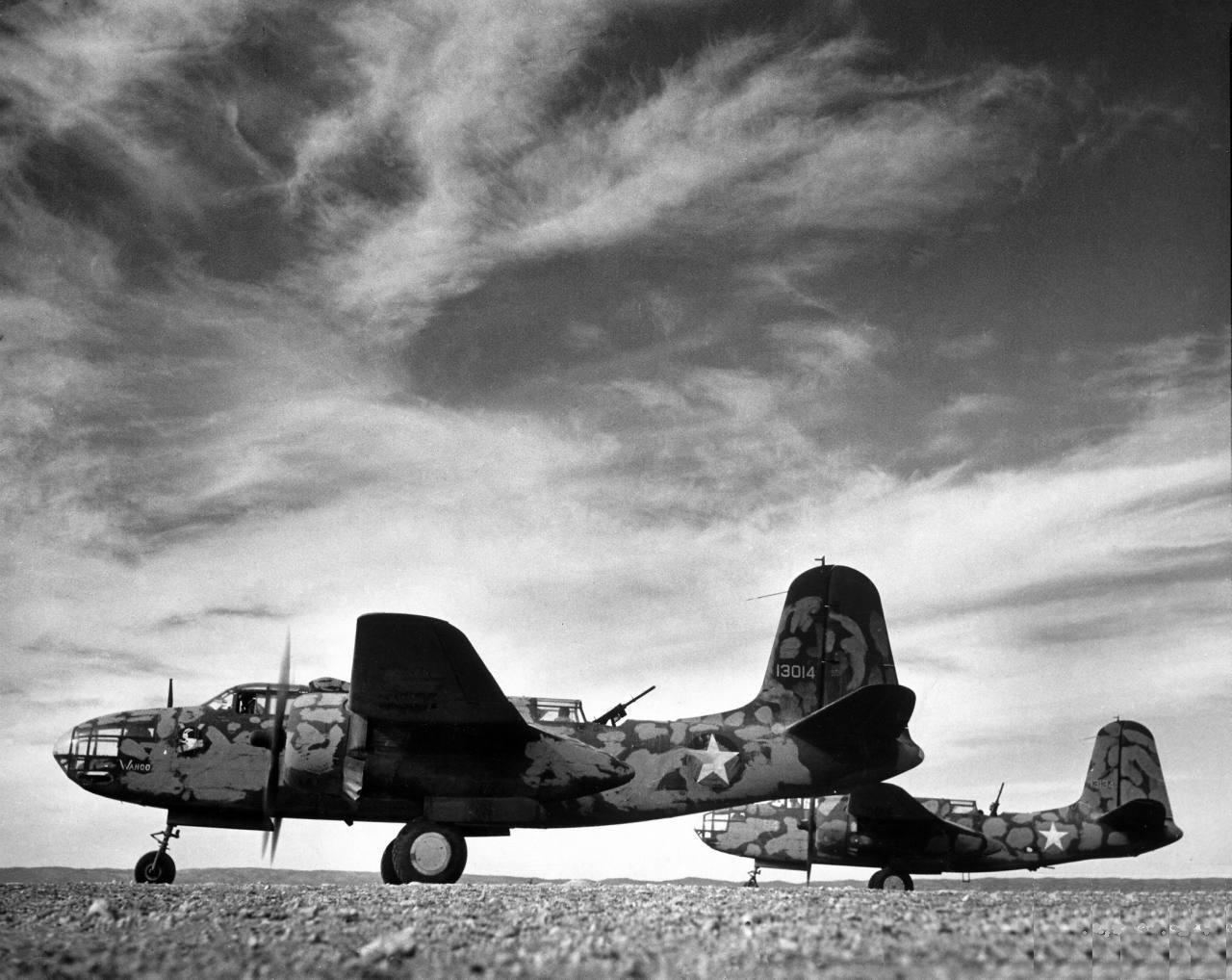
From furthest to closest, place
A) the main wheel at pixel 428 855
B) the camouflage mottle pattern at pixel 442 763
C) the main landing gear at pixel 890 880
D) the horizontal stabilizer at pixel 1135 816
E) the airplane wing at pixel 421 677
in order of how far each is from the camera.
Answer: the horizontal stabilizer at pixel 1135 816
the main landing gear at pixel 890 880
the camouflage mottle pattern at pixel 442 763
the main wheel at pixel 428 855
the airplane wing at pixel 421 677

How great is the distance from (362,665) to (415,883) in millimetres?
3031

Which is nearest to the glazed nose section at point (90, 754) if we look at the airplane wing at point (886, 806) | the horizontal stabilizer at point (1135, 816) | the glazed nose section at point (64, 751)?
the glazed nose section at point (64, 751)

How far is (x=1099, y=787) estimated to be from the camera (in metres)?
30.0

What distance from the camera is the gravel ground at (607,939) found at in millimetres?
6027

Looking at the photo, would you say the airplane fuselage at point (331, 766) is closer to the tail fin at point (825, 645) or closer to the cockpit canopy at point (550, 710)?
the cockpit canopy at point (550, 710)

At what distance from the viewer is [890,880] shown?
82.8ft

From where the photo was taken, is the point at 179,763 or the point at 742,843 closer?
the point at 179,763

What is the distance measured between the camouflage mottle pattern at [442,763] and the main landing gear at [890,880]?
10.3 meters

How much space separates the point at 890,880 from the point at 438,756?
14945mm

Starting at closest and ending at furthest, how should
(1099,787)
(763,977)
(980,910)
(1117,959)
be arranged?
(763,977)
(1117,959)
(980,910)
(1099,787)

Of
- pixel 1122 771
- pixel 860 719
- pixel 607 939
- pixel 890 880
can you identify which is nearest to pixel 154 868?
pixel 860 719

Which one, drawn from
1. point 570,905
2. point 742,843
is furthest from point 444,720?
point 742,843

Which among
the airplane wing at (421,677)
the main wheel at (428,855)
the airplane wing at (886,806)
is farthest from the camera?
the airplane wing at (886,806)

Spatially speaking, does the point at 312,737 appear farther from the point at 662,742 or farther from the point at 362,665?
the point at 662,742
